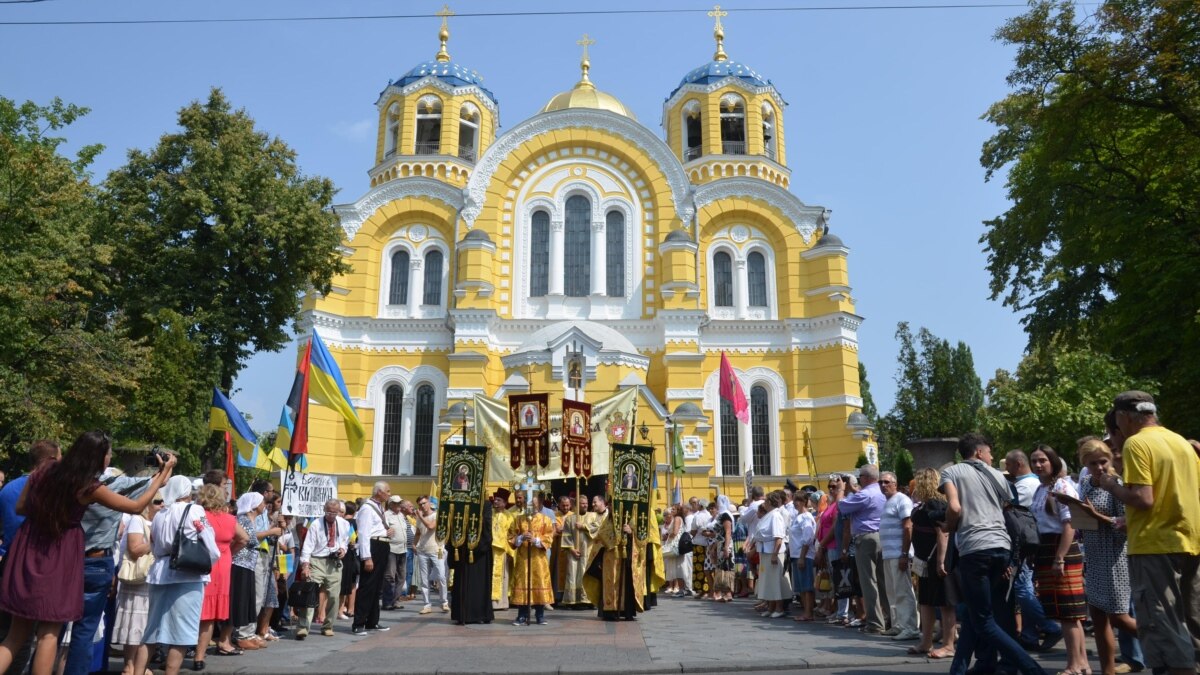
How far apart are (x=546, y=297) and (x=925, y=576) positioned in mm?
20665

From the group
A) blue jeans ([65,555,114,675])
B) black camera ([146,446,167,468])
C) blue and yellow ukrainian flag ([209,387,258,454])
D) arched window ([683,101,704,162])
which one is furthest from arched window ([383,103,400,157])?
blue jeans ([65,555,114,675])

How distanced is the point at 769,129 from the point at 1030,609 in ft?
88.3

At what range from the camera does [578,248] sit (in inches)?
1124

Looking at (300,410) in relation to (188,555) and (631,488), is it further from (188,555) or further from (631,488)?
(188,555)

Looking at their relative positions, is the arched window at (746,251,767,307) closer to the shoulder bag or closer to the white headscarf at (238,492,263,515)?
the white headscarf at (238,492,263,515)

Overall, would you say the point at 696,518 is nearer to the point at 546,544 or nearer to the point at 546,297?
the point at 546,544

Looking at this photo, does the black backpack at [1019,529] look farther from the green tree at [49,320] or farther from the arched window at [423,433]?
the arched window at [423,433]

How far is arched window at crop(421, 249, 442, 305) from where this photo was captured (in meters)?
28.6

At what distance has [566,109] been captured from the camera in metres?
29.1

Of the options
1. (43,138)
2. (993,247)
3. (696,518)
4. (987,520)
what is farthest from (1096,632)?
(43,138)

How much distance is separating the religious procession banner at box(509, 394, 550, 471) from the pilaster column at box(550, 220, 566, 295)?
1419 cm

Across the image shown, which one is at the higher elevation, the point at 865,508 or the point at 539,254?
the point at 539,254

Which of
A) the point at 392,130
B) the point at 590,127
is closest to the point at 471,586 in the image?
the point at 590,127

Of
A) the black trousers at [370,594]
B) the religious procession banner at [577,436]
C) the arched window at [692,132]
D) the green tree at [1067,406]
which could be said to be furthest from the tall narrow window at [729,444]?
the black trousers at [370,594]
